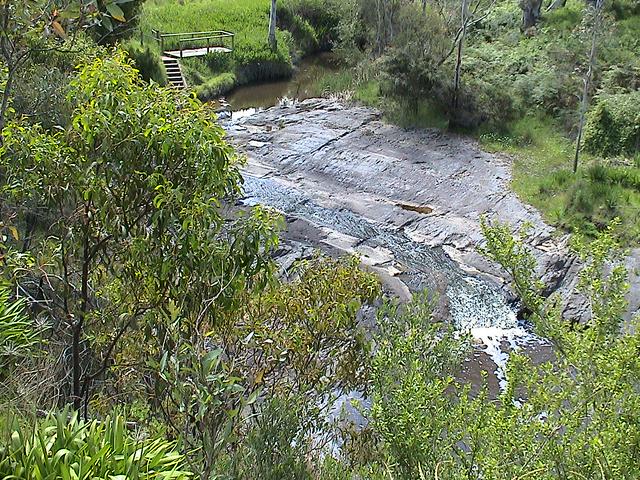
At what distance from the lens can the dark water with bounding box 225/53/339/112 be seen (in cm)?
2573

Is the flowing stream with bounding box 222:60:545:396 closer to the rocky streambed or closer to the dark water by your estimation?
the rocky streambed

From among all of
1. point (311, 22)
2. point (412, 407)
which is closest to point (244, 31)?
point (311, 22)

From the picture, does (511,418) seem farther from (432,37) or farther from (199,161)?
(432,37)

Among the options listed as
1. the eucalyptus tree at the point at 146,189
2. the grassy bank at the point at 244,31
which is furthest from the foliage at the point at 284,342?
the grassy bank at the point at 244,31

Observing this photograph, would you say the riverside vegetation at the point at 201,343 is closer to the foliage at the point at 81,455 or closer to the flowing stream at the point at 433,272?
the foliage at the point at 81,455

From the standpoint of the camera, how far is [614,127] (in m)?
17.8

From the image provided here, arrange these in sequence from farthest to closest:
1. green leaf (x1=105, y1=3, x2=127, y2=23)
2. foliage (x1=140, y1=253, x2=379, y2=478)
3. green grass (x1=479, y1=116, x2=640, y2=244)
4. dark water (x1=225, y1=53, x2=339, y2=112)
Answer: dark water (x1=225, y1=53, x2=339, y2=112) → green grass (x1=479, y1=116, x2=640, y2=244) → foliage (x1=140, y1=253, x2=379, y2=478) → green leaf (x1=105, y1=3, x2=127, y2=23)

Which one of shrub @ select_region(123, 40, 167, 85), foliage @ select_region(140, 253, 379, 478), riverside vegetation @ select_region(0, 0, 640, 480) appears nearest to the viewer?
riverside vegetation @ select_region(0, 0, 640, 480)

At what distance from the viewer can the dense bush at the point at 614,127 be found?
1745 cm

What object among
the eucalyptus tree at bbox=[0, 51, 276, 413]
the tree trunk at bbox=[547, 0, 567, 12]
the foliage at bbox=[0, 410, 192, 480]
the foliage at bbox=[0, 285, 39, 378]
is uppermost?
the eucalyptus tree at bbox=[0, 51, 276, 413]

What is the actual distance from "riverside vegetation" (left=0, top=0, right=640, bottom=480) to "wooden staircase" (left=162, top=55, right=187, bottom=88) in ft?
60.3

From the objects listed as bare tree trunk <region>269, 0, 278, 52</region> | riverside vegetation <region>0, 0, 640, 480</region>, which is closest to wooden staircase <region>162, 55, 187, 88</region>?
bare tree trunk <region>269, 0, 278, 52</region>

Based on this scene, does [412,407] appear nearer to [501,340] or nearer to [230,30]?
[501,340]

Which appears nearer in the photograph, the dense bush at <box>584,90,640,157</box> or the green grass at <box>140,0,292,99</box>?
the dense bush at <box>584,90,640,157</box>
